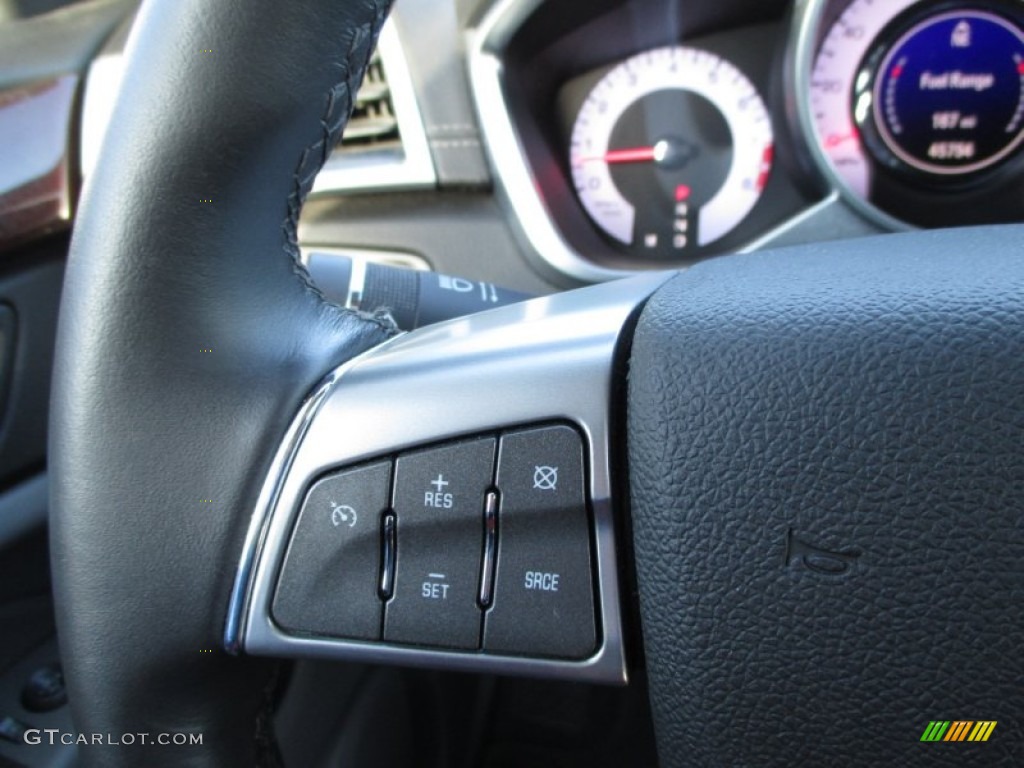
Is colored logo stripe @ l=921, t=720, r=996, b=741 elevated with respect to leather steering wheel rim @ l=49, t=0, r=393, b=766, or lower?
lower

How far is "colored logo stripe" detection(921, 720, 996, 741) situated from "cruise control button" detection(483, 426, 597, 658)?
149mm

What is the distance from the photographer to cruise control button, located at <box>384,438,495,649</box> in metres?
0.48

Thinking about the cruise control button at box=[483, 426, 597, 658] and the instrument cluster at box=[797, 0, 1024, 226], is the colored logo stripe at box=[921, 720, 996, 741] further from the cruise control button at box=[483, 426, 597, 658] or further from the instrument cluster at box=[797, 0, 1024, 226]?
the instrument cluster at box=[797, 0, 1024, 226]

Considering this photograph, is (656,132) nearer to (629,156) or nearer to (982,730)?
(629,156)

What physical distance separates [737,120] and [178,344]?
890 mm

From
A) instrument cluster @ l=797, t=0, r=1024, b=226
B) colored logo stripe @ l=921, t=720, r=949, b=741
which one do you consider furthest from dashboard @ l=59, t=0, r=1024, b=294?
colored logo stripe @ l=921, t=720, r=949, b=741

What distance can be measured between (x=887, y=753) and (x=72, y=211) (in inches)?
42.4

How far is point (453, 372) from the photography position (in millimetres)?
503

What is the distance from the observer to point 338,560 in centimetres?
50

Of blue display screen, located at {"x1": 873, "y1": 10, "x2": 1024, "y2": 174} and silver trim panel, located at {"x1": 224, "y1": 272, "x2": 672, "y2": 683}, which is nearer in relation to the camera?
silver trim panel, located at {"x1": 224, "y1": 272, "x2": 672, "y2": 683}

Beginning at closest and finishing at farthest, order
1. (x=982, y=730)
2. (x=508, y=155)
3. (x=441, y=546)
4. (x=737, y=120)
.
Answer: (x=982, y=730) → (x=441, y=546) → (x=508, y=155) → (x=737, y=120)

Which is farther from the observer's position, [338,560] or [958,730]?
[338,560]

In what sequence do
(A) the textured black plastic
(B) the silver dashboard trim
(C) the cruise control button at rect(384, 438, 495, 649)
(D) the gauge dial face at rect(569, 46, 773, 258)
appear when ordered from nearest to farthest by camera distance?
(A) the textured black plastic → (C) the cruise control button at rect(384, 438, 495, 649) → (B) the silver dashboard trim → (D) the gauge dial face at rect(569, 46, 773, 258)

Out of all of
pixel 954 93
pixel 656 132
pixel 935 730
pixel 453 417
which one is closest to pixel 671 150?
pixel 656 132
